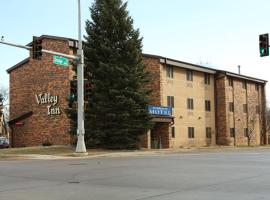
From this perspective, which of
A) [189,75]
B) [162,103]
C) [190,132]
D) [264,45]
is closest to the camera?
[264,45]

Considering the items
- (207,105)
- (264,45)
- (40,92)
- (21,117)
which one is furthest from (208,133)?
(264,45)

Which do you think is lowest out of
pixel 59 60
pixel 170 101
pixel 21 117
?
pixel 21 117

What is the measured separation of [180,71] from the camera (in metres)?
50.3

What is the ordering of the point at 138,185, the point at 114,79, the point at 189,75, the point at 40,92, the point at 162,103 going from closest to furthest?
1. the point at 138,185
2. the point at 114,79
3. the point at 162,103
4. the point at 40,92
5. the point at 189,75

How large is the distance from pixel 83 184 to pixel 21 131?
38.1 m

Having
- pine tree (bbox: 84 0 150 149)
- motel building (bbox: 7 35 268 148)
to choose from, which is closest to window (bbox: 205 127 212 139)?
motel building (bbox: 7 35 268 148)

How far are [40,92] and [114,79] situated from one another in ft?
44.9

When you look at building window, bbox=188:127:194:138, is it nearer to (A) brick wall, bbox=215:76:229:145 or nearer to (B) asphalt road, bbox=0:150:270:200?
(A) brick wall, bbox=215:76:229:145

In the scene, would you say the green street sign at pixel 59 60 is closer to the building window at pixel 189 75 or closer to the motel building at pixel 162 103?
the motel building at pixel 162 103

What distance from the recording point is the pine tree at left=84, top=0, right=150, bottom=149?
36531mm

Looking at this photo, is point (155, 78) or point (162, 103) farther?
point (162, 103)

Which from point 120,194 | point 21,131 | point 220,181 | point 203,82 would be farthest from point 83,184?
point 203,82

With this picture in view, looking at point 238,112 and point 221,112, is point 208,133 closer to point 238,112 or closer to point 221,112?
point 221,112

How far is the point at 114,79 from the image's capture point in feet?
122
